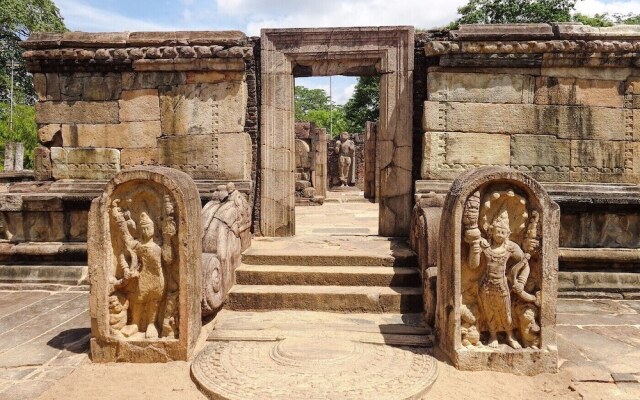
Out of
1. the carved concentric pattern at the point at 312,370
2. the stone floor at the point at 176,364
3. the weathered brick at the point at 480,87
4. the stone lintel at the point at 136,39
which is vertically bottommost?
the stone floor at the point at 176,364

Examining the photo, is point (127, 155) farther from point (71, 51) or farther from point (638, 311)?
point (638, 311)

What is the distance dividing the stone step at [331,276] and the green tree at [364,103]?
2502 cm

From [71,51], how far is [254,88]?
246cm

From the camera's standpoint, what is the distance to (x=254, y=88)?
6172 mm

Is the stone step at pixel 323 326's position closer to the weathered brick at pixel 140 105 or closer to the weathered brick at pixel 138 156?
the weathered brick at pixel 138 156

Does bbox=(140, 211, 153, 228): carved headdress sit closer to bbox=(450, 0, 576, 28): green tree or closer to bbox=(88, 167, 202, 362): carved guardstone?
bbox=(88, 167, 202, 362): carved guardstone

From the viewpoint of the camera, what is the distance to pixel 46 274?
18.1 feet

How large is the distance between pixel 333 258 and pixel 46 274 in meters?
3.54

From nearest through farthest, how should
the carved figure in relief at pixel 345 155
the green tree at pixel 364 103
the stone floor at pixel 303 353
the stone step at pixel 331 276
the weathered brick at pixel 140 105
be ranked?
the stone floor at pixel 303 353, the stone step at pixel 331 276, the weathered brick at pixel 140 105, the carved figure in relief at pixel 345 155, the green tree at pixel 364 103

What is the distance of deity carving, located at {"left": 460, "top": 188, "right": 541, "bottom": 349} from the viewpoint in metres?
3.17

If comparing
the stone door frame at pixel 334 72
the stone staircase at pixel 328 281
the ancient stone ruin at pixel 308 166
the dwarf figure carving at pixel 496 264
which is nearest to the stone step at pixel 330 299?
the stone staircase at pixel 328 281

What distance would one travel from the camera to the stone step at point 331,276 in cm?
448

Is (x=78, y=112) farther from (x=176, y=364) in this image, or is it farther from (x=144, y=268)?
(x=176, y=364)

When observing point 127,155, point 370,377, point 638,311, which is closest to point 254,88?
point 127,155
